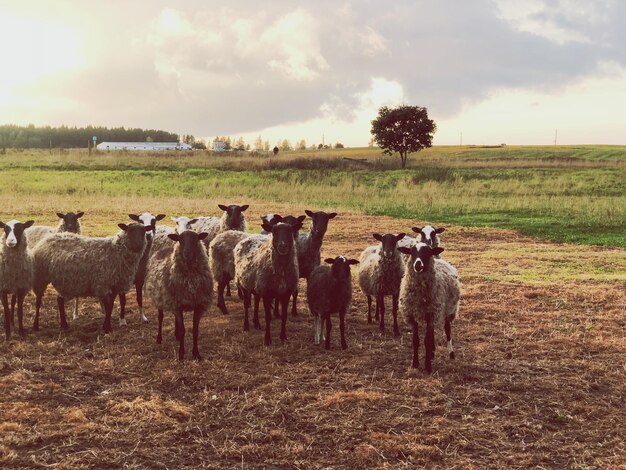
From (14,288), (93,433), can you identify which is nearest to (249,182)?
(14,288)

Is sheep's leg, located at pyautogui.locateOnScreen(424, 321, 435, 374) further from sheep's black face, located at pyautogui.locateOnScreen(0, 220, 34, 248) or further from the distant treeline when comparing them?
the distant treeline

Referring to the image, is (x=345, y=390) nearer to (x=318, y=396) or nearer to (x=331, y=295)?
(x=318, y=396)

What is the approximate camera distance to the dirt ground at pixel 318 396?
6.13 m

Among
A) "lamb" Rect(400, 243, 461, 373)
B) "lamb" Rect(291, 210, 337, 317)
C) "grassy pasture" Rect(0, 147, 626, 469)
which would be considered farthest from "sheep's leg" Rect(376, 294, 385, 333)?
"lamb" Rect(291, 210, 337, 317)

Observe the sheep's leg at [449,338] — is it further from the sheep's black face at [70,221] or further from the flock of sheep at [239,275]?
the sheep's black face at [70,221]

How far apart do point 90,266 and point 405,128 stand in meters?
67.8

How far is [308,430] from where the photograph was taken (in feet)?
21.9

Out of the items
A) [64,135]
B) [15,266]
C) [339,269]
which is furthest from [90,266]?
[64,135]

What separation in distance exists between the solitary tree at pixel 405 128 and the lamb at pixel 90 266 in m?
66.2

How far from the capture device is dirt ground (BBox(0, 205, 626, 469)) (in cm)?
613

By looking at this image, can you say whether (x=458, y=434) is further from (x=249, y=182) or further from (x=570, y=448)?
(x=249, y=182)

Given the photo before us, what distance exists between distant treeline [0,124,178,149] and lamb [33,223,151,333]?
162694 millimetres

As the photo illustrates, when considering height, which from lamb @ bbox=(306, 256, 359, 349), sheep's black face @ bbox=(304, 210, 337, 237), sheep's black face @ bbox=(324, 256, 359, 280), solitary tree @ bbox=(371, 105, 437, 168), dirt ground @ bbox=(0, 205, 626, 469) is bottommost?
dirt ground @ bbox=(0, 205, 626, 469)

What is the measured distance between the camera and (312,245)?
1188 centimetres
